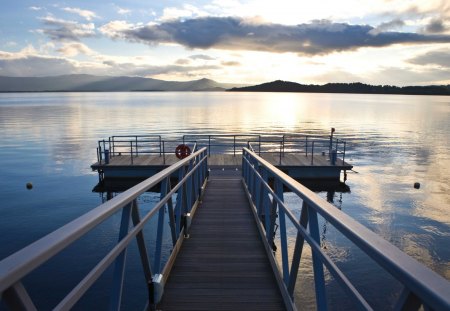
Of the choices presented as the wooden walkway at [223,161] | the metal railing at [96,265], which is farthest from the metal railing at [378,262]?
the wooden walkway at [223,161]

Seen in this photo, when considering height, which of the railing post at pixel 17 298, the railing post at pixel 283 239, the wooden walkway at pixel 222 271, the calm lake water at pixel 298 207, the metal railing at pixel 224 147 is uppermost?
the railing post at pixel 17 298

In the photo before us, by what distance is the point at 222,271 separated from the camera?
14.4 ft

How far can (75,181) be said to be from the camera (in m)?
24.5

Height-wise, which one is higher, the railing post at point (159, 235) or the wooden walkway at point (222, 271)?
the railing post at point (159, 235)

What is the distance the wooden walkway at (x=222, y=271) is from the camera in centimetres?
363

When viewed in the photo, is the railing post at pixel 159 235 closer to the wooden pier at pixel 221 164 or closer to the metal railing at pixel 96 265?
the metal railing at pixel 96 265

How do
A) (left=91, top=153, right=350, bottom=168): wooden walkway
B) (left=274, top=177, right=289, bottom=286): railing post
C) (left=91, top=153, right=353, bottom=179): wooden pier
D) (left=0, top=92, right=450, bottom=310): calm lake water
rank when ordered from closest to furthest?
(left=274, top=177, right=289, bottom=286): railing post < (left=0, top=92, right=450, bottom=310): calm lake water < (left=91, top=153, right=353, bottom=179): wooden pier < (left=91, top=153, right=350, bottom=168): wooden walkway

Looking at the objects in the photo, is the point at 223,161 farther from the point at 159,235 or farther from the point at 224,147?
the point at 224,147

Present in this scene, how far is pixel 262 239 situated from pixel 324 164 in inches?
659

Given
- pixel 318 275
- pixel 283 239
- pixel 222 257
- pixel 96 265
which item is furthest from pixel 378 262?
pixel 222 257

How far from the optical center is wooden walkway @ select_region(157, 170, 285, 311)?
11.9 ft

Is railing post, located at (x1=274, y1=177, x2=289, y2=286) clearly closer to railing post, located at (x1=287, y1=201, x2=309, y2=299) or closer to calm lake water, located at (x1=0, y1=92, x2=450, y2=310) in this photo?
railing post, located at (x1=287, y1=201, x2=309, y2=299)

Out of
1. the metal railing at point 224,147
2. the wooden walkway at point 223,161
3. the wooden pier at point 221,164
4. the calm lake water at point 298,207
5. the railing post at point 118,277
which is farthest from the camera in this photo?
the metal railing at point 224,147

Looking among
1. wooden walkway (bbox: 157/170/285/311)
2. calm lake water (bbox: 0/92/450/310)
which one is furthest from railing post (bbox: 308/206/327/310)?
calm lake water (bbox: 0/92/450/310)
